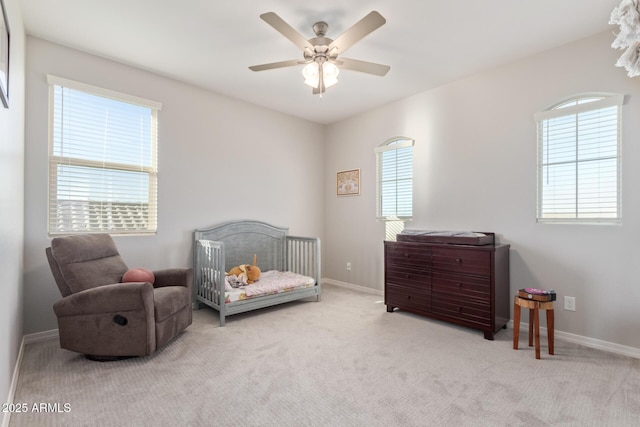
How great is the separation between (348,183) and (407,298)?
2070 mm

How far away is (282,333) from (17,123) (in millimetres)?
2623

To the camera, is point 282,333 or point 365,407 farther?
point 282,333

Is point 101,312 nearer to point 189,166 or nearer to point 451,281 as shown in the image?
point 189,166

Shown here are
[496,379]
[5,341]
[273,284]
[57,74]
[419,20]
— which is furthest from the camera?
[273,284]

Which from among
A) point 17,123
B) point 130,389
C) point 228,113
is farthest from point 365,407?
point 228,113

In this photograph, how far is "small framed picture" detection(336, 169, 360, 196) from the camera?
4.70 m

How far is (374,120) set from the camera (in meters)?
4.44

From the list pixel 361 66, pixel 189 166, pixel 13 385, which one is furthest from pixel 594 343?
pixel 189 166

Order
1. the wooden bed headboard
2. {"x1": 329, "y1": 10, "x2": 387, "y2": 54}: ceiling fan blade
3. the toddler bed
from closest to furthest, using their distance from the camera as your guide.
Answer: {"x1": 329, "y1": 10, "x2": 387, "y2": 54}: ceiling fan blade < the toddler bed < the wooden bed headboard

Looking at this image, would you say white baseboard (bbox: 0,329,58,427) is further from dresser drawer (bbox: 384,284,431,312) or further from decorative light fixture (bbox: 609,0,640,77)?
decorative light fixture (bbox: 609,0,640,77)

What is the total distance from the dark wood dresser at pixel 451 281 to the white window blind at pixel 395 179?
2.21 ft

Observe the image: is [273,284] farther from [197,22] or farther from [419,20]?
[419,20]

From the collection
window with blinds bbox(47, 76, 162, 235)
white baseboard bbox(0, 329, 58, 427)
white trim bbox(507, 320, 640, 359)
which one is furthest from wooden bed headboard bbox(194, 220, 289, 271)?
white trim bbox(507, 320, 640, 359)

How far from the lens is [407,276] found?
3.42m
